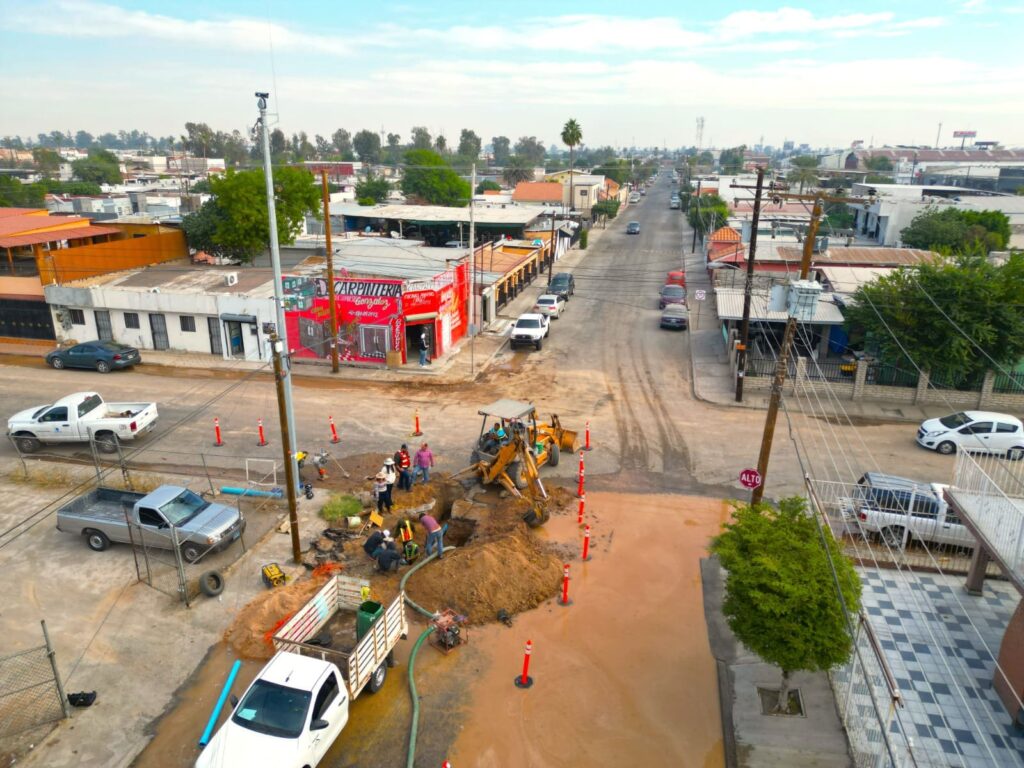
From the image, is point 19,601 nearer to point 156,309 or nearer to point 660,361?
point 156,309

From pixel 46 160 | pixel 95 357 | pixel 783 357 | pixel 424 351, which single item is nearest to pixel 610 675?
pixel 783 357

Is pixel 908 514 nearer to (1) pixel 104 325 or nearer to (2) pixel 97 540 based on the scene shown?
(2) pixel 97 540

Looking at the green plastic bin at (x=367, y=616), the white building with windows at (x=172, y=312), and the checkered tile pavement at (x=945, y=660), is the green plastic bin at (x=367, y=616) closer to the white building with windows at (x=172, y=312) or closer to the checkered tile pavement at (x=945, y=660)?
the checkered tile pavement at (x=945, y=660)

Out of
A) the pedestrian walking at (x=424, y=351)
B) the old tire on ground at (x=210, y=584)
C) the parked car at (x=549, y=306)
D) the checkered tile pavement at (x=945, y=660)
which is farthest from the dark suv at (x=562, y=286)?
the old tire on ground at (x=210, y=584)

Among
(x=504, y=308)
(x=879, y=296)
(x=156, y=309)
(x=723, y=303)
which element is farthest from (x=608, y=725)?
(x=504, y=308)

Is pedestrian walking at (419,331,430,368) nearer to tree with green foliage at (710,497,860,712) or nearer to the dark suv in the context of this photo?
the dark suv

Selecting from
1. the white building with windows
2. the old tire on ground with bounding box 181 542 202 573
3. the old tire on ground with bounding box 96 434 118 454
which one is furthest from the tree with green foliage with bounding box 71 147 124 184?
the old tire on ground with bounding box 181 542 202 573
